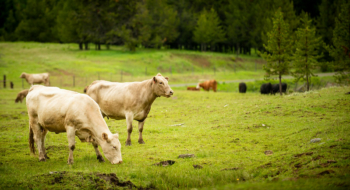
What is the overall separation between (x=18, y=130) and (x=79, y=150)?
256 inches

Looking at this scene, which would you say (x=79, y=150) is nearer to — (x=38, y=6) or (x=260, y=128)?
(x=260, y=128)

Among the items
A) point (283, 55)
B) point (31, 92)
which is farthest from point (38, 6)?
point (31, 92)

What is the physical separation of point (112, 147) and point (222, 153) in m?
3.91

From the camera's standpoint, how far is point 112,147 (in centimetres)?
947

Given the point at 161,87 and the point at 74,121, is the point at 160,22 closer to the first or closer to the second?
the point at 161,87

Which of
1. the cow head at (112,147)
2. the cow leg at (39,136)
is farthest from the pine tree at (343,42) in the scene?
the cow leg at (39,136)

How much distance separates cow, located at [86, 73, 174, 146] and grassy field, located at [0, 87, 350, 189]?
48.5 inches

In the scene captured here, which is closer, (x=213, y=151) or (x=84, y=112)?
(x=84, y=112)

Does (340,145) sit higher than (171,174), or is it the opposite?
(340,145)

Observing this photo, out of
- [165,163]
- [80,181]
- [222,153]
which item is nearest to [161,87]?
[222,153]

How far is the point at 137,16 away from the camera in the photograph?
74.6 metres

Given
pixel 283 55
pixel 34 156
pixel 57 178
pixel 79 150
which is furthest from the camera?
pixel 283 55

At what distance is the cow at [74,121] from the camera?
9.48 metres

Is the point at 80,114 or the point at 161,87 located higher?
the point at 161,87
